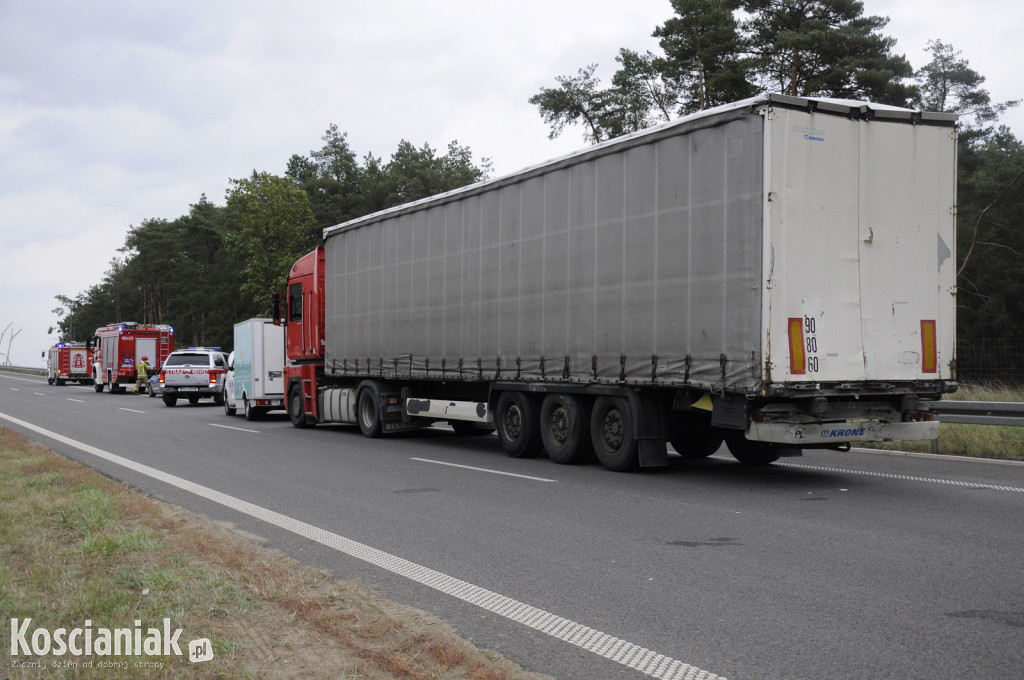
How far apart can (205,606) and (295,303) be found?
1600cm

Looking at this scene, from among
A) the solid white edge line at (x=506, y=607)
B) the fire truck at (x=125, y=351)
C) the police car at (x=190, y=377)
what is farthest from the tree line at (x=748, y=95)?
the solid white edge line at (x=506, y=607)

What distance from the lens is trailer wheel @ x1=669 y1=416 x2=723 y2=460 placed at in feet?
37.3

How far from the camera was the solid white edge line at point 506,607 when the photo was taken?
4301 mm

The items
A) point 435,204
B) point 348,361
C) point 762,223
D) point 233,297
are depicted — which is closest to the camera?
point 762,223

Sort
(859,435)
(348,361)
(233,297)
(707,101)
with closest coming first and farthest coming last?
(859,435), (348,361), (707,101), (233,297)

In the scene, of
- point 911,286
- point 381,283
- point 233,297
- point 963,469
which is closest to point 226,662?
point 911,286

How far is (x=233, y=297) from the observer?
73250 mm

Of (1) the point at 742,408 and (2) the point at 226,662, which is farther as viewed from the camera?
(1) the point at 742,408

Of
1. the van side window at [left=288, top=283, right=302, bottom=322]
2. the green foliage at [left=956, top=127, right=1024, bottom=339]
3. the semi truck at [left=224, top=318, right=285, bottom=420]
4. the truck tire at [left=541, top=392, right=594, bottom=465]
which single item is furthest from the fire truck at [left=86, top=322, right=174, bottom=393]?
the green foliage at [left=956, top=127, right=1024, bottom=339]

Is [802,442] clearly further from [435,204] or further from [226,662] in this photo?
[435,204]

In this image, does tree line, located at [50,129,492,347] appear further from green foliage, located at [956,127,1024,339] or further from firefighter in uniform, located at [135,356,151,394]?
green foliage, located at [956,127,1024,339]

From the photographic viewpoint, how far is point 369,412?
17500 millimetres

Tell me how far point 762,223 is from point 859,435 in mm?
2602

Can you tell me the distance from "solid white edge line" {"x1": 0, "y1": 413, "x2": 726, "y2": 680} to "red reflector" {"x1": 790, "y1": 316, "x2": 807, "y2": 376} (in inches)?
184
